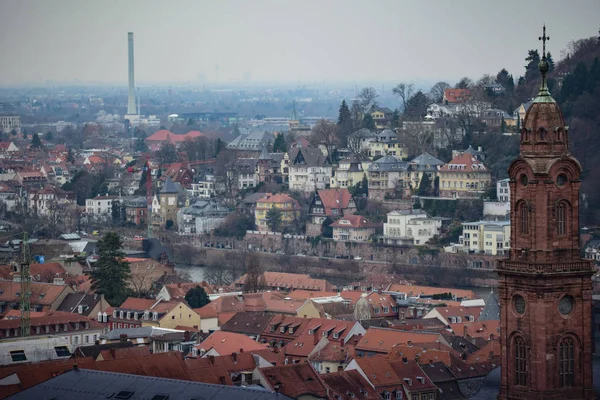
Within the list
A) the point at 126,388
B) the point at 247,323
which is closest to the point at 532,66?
the point at 247,323

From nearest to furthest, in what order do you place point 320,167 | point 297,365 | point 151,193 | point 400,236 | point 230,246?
point 297,365 → point 400,236 → point 230,246 → point 320,167 → point 151,193

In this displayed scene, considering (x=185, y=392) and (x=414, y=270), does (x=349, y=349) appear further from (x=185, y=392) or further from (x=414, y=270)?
(x=414, y=270)

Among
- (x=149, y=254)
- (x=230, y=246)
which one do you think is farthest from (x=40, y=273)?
(x=230, y=246)

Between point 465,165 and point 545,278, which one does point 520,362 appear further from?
point 465,165

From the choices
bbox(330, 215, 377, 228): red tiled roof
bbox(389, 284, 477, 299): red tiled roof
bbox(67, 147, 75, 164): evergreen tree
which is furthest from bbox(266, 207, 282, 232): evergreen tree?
bbox(67, 147, 75, 164): evergreen tree

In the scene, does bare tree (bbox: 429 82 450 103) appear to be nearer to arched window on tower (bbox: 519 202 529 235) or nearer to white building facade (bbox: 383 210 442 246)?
white building facade (bbox: 383 210 442 246)

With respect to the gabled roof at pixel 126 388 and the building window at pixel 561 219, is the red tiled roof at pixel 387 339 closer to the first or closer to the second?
the gabled roof at pixel 126 388

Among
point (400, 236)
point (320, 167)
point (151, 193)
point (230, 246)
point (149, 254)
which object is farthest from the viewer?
point (151, 193)
